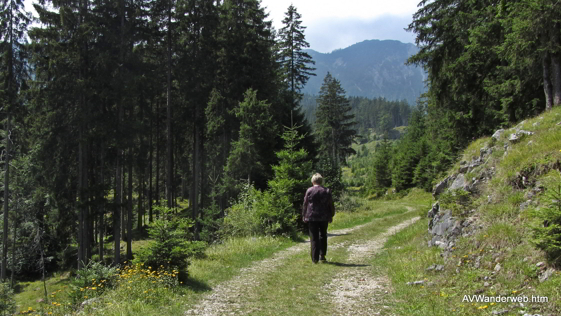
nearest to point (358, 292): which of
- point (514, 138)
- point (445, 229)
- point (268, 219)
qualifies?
point (445, 229)

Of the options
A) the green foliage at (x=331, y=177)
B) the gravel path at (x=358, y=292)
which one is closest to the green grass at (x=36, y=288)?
the green foliage at (x=331, y=177)

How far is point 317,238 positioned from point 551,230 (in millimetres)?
4952

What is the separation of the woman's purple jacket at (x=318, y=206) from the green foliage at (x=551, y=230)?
175 inches

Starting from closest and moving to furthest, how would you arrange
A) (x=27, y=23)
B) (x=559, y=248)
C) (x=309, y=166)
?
1. (x=559, y=248)
2. (x=309, y=166)
3. (x=27, y=23)

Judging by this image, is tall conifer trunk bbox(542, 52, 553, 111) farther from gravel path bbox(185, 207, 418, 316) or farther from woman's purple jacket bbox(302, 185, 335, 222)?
woman's purple jacket bbox(302, 185, 335, 222)

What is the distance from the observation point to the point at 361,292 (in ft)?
20.9

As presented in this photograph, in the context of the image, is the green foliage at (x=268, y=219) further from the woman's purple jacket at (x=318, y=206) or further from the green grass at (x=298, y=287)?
the woman's purple jacket at (x=318, y=206)

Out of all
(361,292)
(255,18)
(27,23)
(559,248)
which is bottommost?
(361,292)

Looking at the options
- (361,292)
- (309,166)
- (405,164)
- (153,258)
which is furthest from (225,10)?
(405,164)

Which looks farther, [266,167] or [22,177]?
[22,177]

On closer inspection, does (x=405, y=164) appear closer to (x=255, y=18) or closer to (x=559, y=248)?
(x=255, y=18)

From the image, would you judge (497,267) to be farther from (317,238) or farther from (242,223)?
(242,223)

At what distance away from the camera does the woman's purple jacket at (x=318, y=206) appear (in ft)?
28.2

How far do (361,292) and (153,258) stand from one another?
14.8 feet
